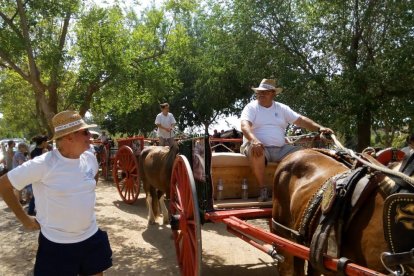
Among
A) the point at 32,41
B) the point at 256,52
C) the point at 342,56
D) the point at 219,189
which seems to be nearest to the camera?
the point at 219,189

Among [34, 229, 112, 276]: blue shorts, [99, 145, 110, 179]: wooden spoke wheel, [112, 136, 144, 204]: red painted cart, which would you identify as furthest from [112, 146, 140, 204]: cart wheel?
[34, 229, 112, 276]: blue shorts

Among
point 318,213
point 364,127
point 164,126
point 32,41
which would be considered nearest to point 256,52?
point 364,127

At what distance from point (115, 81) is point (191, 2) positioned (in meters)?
4.69

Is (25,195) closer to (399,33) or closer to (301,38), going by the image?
(301,38)

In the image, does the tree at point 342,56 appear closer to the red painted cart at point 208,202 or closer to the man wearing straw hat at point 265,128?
the man wearing straw hat at point 265,128

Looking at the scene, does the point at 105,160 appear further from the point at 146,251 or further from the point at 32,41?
the point at 146,251

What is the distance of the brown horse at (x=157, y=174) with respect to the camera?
7.41m

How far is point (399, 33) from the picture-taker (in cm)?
1167

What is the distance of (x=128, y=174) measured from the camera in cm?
1056

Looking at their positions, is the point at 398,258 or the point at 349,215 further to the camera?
the point at 349,215

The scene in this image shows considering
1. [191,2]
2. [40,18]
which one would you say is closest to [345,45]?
[191,2]

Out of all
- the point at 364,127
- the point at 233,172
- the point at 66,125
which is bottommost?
the point at 233,172

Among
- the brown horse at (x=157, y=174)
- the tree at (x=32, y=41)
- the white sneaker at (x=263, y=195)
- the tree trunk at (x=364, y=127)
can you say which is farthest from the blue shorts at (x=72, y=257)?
the tree trunk at (x=364, y=127)

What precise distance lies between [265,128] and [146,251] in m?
2.79
